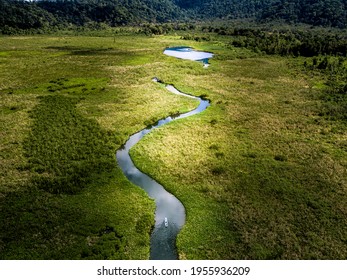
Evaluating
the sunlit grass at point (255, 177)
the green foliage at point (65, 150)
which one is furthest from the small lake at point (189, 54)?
the green foliage at point (65, 150)

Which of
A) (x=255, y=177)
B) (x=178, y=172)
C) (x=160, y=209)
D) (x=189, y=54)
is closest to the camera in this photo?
(x=160, y=209)

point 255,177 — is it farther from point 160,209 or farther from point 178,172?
point 160,209

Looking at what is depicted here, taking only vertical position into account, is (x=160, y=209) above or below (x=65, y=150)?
below

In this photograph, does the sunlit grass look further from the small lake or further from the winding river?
the small lake

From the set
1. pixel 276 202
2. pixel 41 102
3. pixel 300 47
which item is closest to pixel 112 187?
pixel 276 202

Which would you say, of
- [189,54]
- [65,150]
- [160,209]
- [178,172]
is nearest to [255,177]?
[178,172]

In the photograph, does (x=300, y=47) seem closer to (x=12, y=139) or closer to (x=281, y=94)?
(x=281, y=94)
